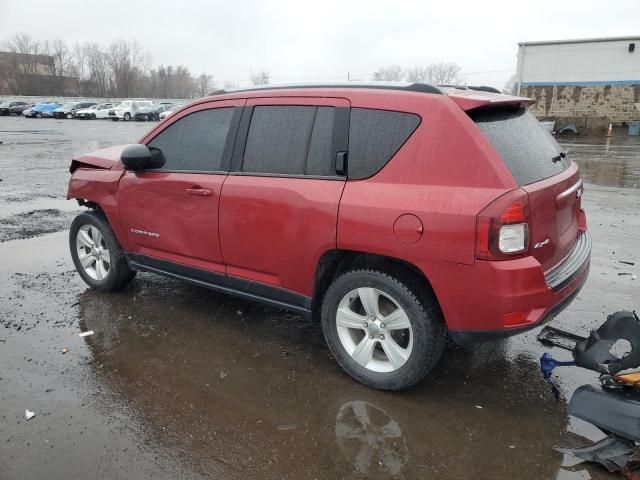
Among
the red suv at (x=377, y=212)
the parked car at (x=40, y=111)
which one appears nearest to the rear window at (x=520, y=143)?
the red suv at (x=377, y=212)

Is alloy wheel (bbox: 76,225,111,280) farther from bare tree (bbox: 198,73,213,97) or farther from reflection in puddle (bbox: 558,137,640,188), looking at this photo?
bare tree (bbox: 198,73,213,97)

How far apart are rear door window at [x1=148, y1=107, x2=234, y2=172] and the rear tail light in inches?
81.3

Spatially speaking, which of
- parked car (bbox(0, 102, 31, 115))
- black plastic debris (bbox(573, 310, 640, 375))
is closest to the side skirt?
black plastic debris (bbox(573, 310, 640, 375))

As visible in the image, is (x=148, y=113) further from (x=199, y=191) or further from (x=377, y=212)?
(x=377, y=212)

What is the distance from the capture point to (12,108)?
49125 mm

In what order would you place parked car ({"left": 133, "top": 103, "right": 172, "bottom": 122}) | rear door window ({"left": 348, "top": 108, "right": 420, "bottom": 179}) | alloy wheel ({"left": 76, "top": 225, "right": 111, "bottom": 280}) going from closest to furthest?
1. rear door window ({"left": 348, "top": 108, "right": 420, "bottom": 179})
2. alloy wheel ({"left": 76, "top": 225, "right": 111, "bottom": 280})
3. parked car ({"left": 133, "top": 103, "right": 172, "bottom": 122})

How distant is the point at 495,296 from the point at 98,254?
12.4ft

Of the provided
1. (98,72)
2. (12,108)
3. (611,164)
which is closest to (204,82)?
(98,72)

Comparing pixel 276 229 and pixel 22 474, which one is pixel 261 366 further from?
pixel 22 474

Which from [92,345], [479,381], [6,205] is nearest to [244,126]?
[92,345]

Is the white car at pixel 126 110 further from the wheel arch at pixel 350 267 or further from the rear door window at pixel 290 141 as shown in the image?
the wheel arch at pixel 350 267

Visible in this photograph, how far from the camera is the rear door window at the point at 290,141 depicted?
11.0 ft

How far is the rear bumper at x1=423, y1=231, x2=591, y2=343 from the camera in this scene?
272 cm

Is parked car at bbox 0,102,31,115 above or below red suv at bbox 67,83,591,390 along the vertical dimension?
→ above
